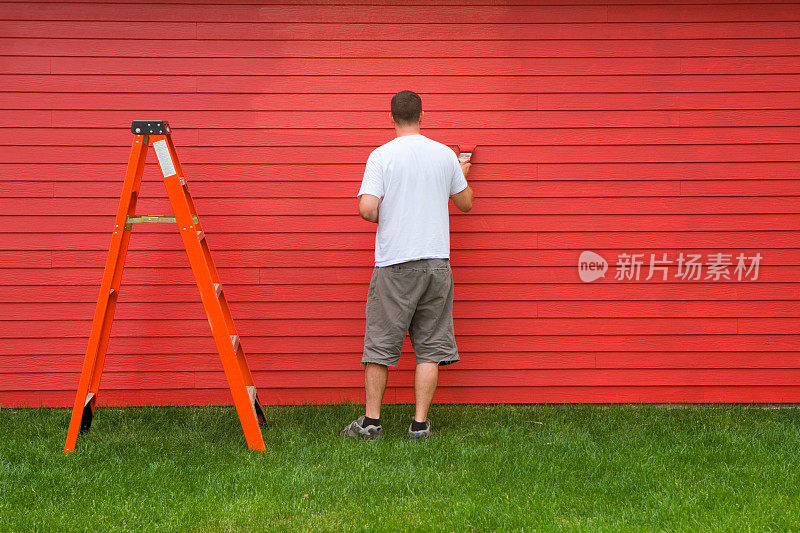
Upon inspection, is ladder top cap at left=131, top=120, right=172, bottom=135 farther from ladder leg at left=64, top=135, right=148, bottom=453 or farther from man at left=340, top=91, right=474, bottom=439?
man at left=340, top=91, right=474, bottom=439

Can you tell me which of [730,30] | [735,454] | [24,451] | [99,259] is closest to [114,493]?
[24,451]

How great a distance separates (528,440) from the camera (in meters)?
3.79

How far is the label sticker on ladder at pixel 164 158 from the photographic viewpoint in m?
3.55

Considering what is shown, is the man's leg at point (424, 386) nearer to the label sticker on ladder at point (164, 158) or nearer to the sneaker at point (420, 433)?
the sneaker at point (420, 433)

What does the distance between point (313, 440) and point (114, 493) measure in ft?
3.34

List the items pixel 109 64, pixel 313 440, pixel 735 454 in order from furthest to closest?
pixel 109 64 → pixel 313 440 → pixel 735 454

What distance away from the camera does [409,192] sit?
370cm

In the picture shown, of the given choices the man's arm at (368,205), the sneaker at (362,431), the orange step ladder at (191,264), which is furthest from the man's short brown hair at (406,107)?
the sneaker at (362,431)

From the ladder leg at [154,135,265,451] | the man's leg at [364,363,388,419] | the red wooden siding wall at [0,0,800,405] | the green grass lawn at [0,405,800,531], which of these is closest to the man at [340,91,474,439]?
the man's leg at [364,363,388,419]

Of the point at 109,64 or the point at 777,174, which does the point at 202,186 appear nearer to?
the point at 109,64

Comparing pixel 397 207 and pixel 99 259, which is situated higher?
pixel 397 207

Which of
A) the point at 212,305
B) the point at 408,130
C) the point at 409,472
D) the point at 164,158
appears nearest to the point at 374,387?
the point at 409,472

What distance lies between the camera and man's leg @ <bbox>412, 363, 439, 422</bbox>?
150 inches

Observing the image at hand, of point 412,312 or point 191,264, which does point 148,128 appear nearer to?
point 191,264
